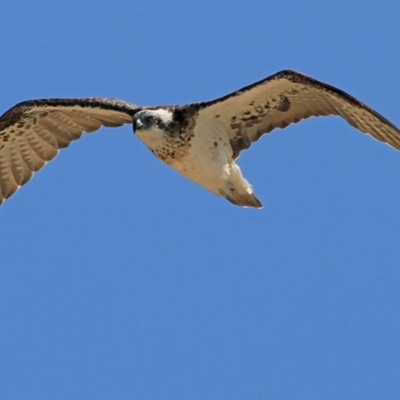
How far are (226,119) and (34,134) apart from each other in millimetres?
3085

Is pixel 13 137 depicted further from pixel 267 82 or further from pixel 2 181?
pixel 267 82

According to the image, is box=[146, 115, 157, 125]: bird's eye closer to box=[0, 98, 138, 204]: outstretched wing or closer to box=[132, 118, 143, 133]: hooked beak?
box=[132, 118, 143, 133]: hooked beak

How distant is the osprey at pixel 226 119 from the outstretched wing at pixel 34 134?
0.30ft

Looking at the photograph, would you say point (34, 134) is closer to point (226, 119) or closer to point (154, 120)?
point (154, 120)

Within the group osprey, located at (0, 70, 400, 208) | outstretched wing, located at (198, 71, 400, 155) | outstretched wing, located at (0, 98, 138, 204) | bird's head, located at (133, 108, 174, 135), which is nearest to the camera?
outstretched wing, located at (198, 71, 400, 155)

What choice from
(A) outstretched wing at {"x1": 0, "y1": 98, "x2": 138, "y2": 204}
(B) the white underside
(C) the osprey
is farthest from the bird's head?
(A) outstretched wing at {"x1": 0, "y1": 98, "x2": 138, "y2": 204}

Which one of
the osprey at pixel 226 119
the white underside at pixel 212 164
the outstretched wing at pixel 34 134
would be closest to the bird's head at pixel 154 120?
the osprey at pixel 226 119

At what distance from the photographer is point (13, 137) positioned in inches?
649

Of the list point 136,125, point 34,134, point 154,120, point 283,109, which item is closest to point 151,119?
point 154,120

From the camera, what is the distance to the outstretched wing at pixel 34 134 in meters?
16.2

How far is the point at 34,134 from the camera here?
54.2 ft

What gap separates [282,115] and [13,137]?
395cm

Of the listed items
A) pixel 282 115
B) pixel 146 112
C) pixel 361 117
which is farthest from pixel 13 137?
pixel 361 117

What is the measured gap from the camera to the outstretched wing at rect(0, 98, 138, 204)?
53.2 ft
